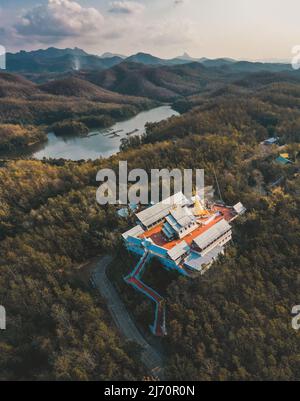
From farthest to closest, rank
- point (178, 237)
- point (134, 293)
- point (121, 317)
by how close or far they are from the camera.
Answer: point (178, 237)
point (134, 293)
point (121, 317)

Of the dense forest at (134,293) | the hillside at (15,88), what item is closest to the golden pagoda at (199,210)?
the dense forest at (134,293)

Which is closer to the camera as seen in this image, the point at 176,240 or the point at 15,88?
the point at 176,240

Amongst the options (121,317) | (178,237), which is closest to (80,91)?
(178,237)

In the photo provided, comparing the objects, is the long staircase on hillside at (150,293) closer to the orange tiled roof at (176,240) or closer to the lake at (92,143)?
the orange tiled roof at (176,240)

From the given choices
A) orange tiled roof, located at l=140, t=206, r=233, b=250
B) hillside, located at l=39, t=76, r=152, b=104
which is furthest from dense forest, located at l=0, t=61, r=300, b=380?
hillside, located at l=39, t=76, r=152, b=104

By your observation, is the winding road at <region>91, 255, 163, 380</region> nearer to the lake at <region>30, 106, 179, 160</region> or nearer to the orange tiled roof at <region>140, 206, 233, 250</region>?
the orange tiled roof at <region>140, 206, 233, 250</region>

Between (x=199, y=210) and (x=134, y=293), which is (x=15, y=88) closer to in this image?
(x=199, y=210)

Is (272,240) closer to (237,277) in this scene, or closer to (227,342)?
(237,277)

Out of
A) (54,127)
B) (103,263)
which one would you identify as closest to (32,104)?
(54,127)
